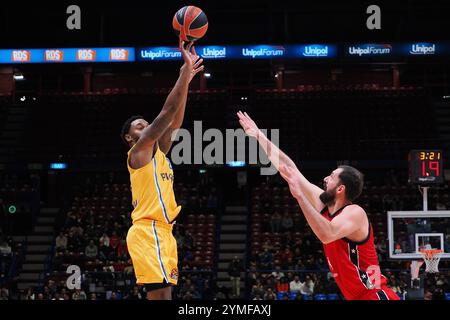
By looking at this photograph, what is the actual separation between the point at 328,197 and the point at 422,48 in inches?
745

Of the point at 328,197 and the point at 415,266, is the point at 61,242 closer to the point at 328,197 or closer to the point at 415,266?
the point at 415,266

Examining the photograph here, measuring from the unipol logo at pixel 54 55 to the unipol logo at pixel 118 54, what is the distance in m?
1.56

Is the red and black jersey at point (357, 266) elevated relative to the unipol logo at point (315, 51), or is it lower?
lower

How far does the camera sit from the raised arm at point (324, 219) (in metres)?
4.69

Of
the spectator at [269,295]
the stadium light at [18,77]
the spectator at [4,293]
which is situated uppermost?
the stadium light at [18,77]

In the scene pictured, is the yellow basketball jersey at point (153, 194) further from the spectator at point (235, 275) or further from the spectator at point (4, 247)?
the spectator at point (4, 247)

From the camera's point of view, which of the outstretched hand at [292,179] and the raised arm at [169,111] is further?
the raised arm at [169,111]

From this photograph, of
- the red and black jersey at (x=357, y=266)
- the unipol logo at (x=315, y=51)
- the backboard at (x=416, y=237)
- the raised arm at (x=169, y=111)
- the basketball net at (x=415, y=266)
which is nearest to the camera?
the red and black jersey at (x=357, y=266)

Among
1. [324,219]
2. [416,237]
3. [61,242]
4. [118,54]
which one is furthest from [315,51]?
[324,219]

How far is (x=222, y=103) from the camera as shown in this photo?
25594 millimetres

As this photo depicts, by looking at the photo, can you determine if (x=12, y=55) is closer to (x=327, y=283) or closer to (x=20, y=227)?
(x=20, y=227)

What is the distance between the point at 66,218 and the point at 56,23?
855 cm

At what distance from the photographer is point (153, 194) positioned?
6.04m

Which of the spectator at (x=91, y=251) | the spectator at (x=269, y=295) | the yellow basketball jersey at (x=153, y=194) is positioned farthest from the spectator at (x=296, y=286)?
the yellow basketball jersey at (x=153, y=194)
